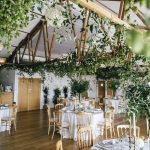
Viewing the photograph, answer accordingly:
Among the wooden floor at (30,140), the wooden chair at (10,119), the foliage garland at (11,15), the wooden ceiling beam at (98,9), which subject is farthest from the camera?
the wooden chair at (10,119)

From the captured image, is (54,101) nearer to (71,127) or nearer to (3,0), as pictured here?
(71,127)

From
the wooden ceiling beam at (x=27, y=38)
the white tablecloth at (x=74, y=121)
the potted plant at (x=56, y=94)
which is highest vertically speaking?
the wooden ceiling beam at (x=27, y=38)

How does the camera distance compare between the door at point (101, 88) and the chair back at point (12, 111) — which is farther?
the door at point (101, 88)

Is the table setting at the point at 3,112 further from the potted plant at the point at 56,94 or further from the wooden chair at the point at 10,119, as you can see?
the potted plant at the point at 56,94

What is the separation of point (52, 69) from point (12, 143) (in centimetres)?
381

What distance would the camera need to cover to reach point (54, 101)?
15898 millimetres

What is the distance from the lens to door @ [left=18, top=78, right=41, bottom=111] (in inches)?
554

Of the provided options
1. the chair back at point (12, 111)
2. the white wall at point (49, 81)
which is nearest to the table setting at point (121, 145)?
the chair back at point (12, 111)

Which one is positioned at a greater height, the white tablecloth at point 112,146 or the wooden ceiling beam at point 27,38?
the wooden ceiling beam at point 27,38

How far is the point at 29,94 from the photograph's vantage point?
47.8 feet

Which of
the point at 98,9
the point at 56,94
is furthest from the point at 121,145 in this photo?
the point at 56,94

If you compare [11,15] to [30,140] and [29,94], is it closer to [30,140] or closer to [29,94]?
[30,140]

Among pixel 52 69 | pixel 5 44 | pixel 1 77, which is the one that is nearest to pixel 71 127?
pixel 52 69

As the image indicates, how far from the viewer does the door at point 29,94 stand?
14.1 metres
